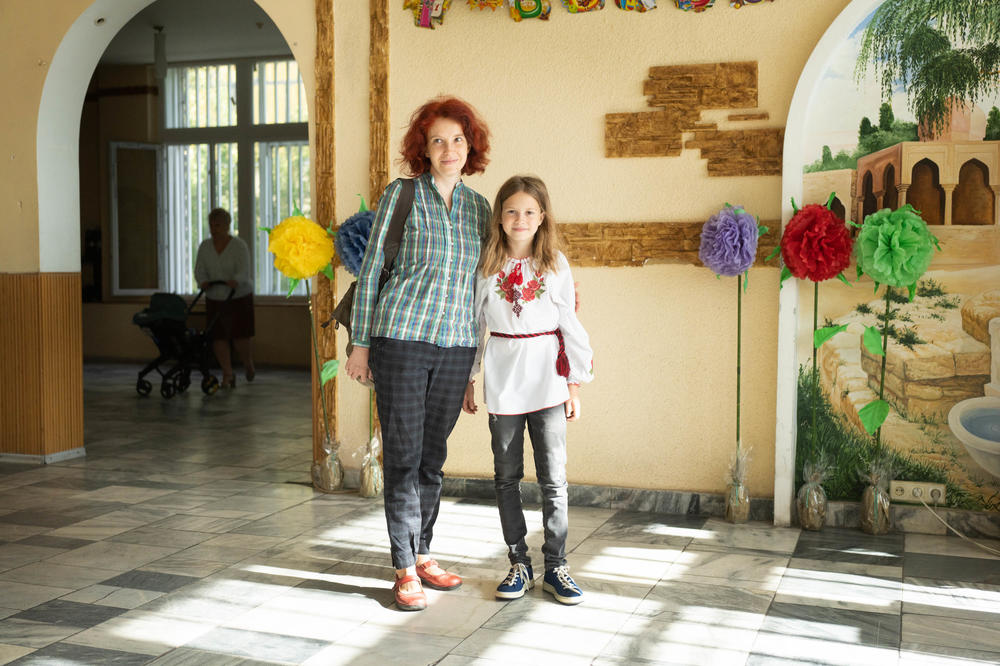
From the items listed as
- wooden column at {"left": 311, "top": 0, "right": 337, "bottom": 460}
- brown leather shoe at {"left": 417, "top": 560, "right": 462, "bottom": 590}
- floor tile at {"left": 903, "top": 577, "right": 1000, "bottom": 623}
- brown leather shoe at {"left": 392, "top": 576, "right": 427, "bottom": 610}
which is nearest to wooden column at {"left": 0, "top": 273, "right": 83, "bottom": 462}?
wooden column at {"left": 311, "top": 0, "right": 337, "bottom": 460}

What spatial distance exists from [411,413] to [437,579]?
0.63 metres

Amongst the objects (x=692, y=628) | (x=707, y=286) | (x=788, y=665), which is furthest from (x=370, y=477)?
(x=788, y=665)

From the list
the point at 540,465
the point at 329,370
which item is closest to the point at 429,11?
the point at 329,370

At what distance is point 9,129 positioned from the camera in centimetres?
557

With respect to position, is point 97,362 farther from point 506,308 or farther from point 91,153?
point 506,308

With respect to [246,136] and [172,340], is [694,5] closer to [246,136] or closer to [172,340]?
[172,340]

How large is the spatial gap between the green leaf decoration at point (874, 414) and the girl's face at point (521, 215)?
1.77m

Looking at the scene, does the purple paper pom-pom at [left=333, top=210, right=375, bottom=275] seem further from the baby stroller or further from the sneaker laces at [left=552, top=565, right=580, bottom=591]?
the baby stroller

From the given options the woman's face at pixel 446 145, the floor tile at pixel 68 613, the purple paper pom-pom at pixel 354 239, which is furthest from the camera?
the purple paper pom-pom at pixel 354 239

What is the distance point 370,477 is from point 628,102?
6.87 ft

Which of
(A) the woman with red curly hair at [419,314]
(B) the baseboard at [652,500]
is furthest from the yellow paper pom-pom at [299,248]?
(A) the woman with red curly hair at [419,314]

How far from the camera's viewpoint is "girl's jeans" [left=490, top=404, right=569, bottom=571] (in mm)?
3242

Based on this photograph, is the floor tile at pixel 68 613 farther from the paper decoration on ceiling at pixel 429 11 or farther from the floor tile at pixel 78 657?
the paper decoration on ceiling at pixel 429 11

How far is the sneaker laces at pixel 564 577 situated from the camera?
3.27 m
